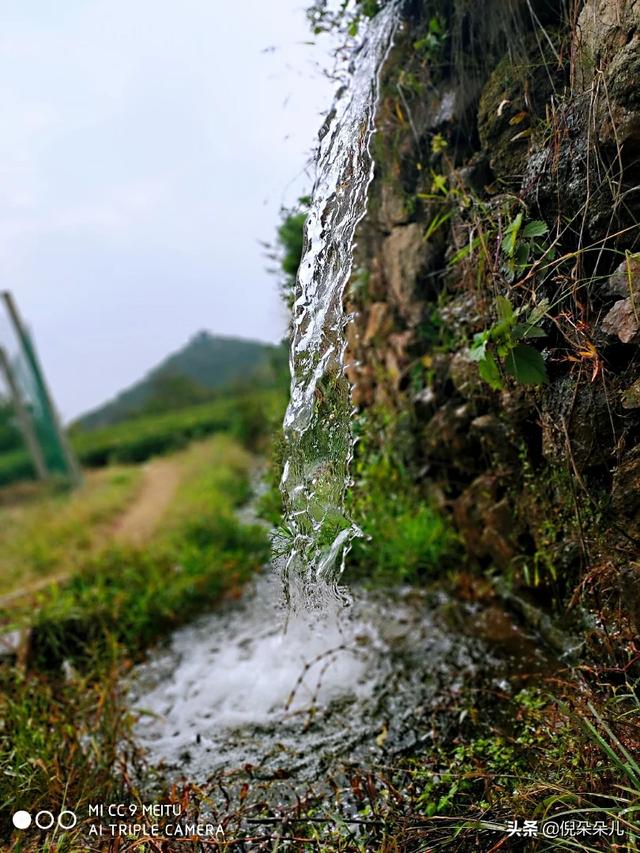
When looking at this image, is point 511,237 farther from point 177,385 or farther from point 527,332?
point 177,385

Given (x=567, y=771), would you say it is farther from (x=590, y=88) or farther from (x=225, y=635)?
(x=225, y=635)

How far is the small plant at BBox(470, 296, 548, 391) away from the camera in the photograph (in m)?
1.61

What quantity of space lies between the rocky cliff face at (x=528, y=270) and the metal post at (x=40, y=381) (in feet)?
23.6

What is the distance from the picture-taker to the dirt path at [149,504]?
4863 millimetres

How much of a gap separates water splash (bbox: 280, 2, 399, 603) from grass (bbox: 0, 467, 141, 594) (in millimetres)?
2526

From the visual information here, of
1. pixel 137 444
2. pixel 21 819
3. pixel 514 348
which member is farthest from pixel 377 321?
pixel 137 444

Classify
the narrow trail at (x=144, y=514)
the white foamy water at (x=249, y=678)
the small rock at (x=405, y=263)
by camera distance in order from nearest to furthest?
the white foamy water at (x=249, y=678) → the small rock at (x=405, y=263) → the narrow trail at (x=144, y=514)

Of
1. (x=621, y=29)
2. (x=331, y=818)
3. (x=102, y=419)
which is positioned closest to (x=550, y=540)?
(x=331, y=818)

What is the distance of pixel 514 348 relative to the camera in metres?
1.66

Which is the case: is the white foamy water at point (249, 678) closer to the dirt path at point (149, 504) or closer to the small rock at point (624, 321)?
the small rock at point (624, 321)

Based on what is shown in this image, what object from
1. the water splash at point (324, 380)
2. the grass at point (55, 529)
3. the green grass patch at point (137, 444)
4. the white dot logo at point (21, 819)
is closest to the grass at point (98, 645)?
the white dot logo at point (21, 819)

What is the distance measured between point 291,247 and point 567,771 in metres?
2.62

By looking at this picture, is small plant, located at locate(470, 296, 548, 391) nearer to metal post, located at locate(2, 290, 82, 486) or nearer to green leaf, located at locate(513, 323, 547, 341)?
green leaf, located at locate(513, 323, 547, 341)

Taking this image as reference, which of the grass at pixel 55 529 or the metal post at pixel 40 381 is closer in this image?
the grass at pixel 55 529
